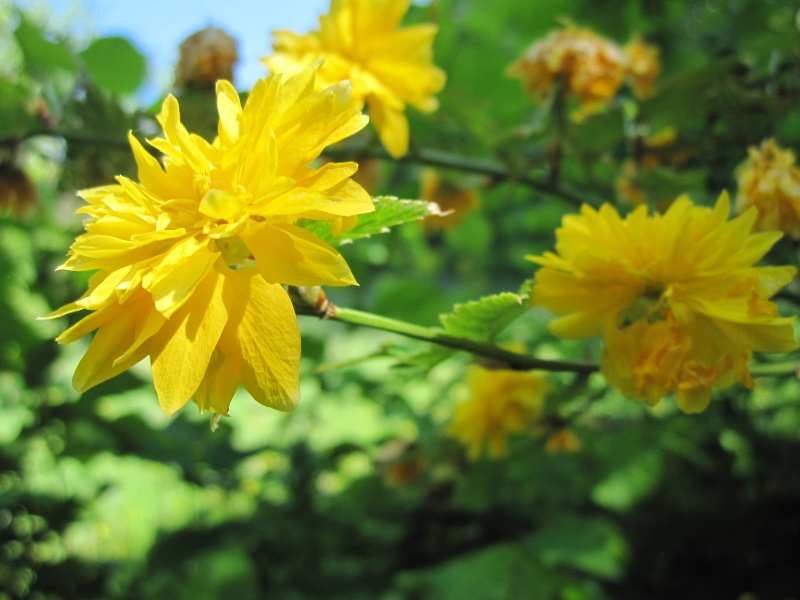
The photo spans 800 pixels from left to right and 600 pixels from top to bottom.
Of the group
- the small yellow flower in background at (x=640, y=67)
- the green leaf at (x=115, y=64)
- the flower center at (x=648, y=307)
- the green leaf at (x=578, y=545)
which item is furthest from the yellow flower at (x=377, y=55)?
the green leaf at (x=578, y=545)

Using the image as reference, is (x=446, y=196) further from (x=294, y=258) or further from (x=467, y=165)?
(x=294, y=258)

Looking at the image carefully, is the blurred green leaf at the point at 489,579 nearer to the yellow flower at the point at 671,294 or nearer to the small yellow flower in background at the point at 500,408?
the small yellow flower in background at the point at 500,408

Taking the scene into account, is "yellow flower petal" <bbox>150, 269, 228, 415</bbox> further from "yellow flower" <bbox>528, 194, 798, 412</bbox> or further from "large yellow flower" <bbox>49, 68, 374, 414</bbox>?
"yellow flower" <bbox>528, 194, 798, 412</bbox>

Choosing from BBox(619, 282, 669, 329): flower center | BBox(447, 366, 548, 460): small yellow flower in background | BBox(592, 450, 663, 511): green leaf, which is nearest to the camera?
BBox(619, 282, 669, 329): flower center

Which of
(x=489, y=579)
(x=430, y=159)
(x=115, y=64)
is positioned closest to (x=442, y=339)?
(x=430, y=159)

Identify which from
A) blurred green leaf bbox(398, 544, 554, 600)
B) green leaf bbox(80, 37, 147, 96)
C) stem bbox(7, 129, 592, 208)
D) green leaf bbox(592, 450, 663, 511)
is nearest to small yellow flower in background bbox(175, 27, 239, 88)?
stem bbox(7, 129, 592, 208)

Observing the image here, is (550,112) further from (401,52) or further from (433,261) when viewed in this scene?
(433,261)

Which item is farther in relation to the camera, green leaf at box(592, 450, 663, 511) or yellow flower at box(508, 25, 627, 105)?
green leaf at box(592, 450, 663, 511)
